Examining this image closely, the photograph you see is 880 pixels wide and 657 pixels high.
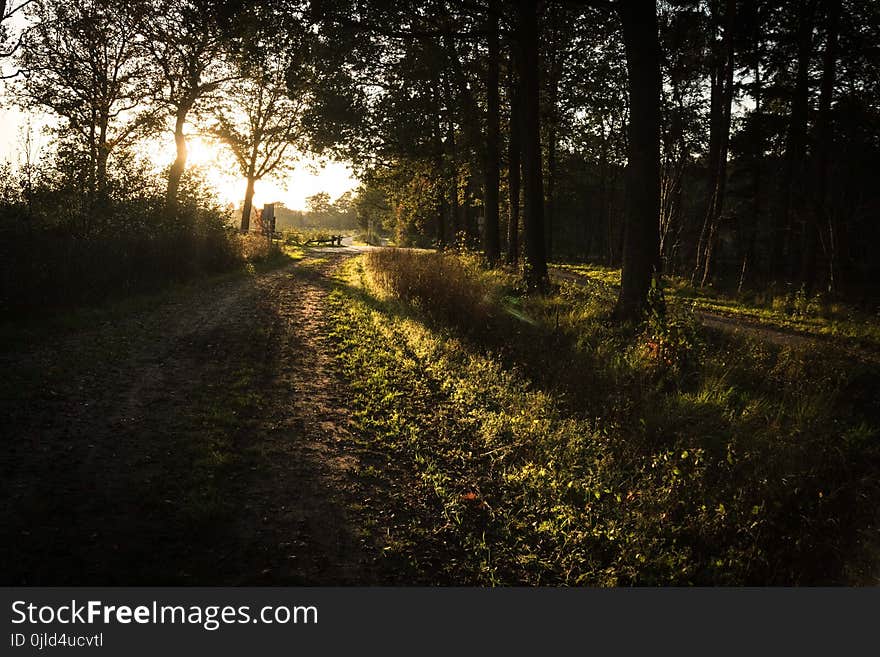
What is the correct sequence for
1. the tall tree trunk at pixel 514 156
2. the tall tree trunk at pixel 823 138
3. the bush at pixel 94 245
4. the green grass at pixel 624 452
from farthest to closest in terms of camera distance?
the tall tree trunk at pixel 514 156 → the tall tree trunk at pixel 823 138 → the bush at pixel 94 245 → the green grass at pixel 624 452

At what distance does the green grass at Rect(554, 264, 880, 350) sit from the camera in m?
10.0

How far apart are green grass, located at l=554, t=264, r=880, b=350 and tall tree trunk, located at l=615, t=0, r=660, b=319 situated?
56.2 inches

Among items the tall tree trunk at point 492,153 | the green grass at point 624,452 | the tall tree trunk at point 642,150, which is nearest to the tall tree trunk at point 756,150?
the tall tree trunk at point 492,153

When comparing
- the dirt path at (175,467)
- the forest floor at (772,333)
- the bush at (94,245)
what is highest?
the bush at (94,245)

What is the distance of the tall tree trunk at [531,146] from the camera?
12.6 meters

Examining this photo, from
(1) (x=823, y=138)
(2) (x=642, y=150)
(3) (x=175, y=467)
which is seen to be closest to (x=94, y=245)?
(3) (x=175, y=467)

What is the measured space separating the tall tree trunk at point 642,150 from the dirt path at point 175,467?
220 inches

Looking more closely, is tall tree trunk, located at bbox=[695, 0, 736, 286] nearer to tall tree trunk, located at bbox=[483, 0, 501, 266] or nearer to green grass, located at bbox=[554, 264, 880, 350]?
green grass, located at bbox=[554, 264, 880, 350]

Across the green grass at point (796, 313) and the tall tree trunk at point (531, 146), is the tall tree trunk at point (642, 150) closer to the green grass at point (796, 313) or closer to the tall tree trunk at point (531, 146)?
the green grass at point (796, 313)

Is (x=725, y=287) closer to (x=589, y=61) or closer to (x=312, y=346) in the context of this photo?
(x=589, y=61)

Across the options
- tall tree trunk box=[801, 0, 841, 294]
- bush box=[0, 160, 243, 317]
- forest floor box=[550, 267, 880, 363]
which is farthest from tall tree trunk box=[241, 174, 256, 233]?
tall tree trunk box=[801, 0, 841, 294]

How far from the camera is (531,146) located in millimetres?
12922

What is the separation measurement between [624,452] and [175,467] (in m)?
4.02

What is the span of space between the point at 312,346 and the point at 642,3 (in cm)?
809
